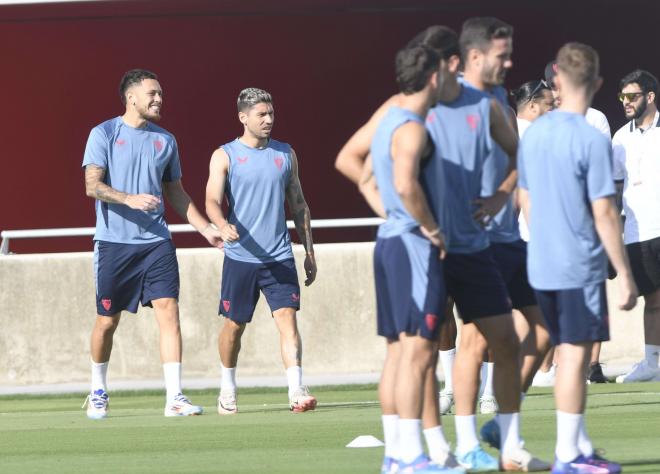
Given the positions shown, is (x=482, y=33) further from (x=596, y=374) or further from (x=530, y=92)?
(x=596, y=374)

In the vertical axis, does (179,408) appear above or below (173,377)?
below

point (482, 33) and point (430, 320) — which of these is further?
point (482, 33)

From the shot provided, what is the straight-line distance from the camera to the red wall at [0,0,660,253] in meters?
21.6

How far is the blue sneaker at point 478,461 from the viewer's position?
297 inches

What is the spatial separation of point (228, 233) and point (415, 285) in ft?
13.7

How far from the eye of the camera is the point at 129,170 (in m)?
11.6

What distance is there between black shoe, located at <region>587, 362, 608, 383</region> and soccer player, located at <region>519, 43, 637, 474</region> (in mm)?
6425

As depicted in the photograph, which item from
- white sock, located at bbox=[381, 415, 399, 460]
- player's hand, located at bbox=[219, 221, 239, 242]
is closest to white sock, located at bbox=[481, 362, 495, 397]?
player's hand, located at bbox=[219, 221, 239, 242]

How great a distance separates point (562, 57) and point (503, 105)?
74 cm

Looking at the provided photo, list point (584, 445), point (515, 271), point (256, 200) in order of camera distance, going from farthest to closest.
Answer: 1. point (256, 200)
2. point (515, 271)
3. point (584, 445)

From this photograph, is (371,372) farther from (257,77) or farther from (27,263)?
(257,77)

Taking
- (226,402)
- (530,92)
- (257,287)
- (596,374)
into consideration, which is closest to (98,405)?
(226,402)

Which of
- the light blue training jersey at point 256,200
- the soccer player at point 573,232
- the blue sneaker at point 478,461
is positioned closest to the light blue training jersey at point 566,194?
the soccer player at point 573,232

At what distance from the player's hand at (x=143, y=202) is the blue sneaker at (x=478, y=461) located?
4.18 m
